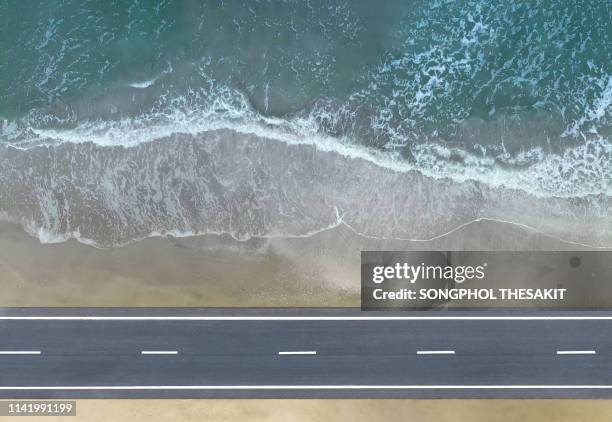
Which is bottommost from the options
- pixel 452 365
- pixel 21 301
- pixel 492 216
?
pixel 452 365

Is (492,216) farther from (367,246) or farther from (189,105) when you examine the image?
(189,105)

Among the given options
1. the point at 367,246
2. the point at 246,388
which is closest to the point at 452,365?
the point at 367,246

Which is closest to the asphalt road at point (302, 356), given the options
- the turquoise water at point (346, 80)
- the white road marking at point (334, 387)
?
the white road marking at point (334, 387)

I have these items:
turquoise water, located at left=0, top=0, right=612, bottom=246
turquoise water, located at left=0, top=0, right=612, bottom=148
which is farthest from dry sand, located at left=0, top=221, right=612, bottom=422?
turquoise water, located at left=0, top=0, right=612, bottom=148

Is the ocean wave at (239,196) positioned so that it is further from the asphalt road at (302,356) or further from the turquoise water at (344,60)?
the asphalt road at (302,356)

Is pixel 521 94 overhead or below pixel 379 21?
below

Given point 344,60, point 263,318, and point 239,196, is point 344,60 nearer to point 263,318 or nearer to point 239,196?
point 239,196

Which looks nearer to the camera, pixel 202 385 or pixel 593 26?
pixel 202 385

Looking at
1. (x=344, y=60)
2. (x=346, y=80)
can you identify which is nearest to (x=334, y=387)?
(x=346, y=80)
